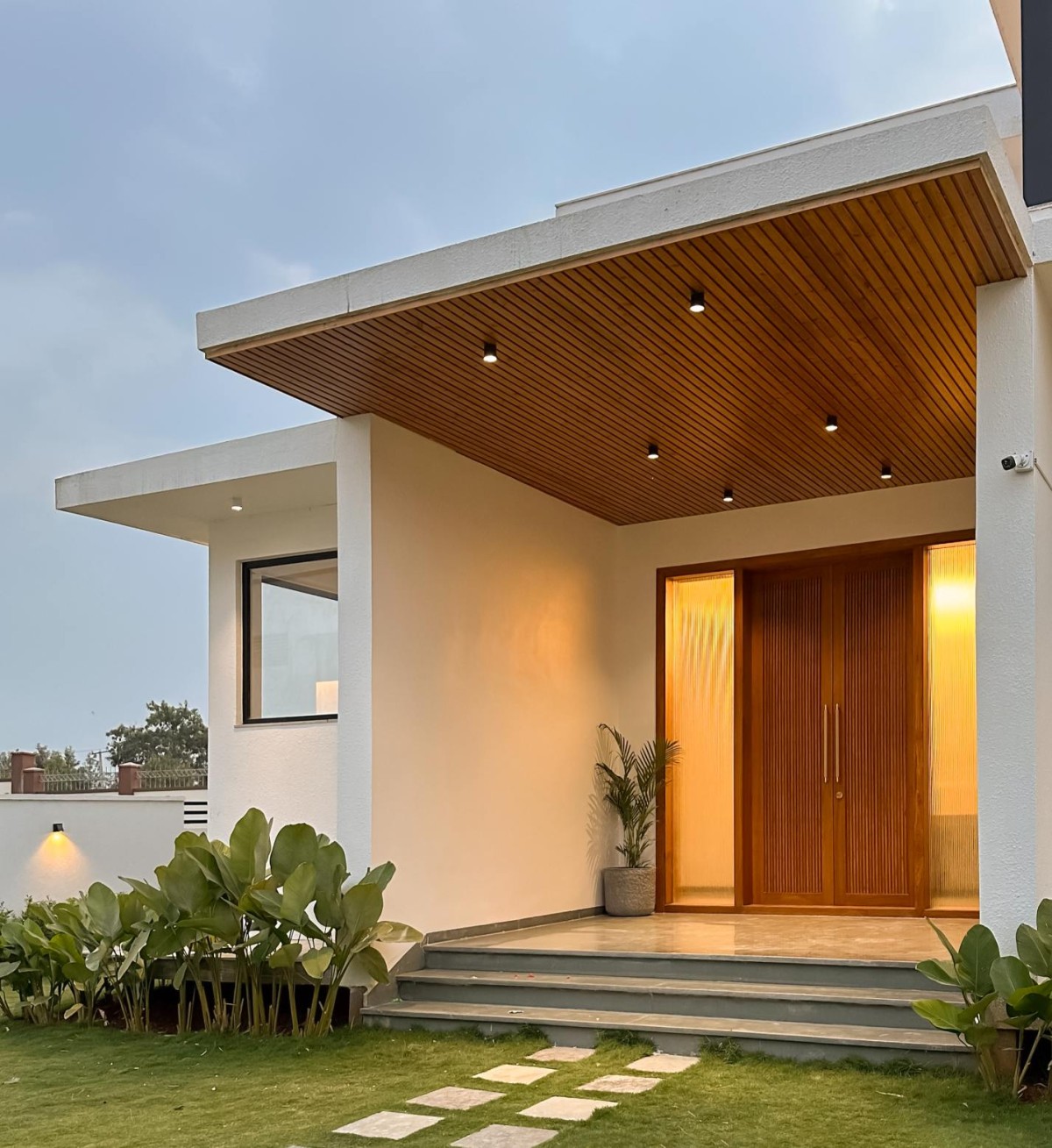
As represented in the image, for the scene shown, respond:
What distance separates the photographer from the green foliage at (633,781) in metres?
10.2

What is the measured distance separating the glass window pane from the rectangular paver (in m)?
4.04


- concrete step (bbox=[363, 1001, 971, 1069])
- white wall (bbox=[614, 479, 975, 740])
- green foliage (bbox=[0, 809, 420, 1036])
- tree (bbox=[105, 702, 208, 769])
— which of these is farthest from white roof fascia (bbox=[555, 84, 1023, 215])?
tree (bbox=[105, 702, 208, 769])

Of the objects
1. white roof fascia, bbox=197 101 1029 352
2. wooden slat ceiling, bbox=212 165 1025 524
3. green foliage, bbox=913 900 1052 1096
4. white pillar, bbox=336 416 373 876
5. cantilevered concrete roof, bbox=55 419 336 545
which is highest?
white roof fascia, bbox=197 101 1029 352

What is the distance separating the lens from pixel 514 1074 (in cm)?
585

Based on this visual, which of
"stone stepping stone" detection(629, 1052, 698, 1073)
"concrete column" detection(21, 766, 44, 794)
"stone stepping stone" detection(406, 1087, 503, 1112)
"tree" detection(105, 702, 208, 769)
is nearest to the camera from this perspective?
"stone stepping stone" detection(406, 1087, 503, 1112)

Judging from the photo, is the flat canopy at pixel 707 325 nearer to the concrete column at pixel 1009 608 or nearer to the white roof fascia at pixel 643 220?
the white roof fascia at pixel 643 220

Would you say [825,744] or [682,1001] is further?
[825,744]

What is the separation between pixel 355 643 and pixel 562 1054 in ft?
8.28

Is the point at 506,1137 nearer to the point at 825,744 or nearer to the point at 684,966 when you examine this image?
the point at 684,966

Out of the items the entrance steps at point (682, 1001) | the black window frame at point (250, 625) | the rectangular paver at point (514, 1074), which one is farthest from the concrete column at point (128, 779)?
the rectangular paver at point (514, 1074)

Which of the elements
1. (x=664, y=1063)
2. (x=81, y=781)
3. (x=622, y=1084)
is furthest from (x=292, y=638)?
(x=81, y=781)

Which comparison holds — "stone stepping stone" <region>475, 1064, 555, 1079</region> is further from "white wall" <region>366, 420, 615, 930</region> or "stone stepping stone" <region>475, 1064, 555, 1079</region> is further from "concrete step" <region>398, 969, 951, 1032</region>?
"white wall" <region>366, 420, 615, 930</region>

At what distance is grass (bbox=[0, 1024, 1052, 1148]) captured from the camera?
16.0 ft

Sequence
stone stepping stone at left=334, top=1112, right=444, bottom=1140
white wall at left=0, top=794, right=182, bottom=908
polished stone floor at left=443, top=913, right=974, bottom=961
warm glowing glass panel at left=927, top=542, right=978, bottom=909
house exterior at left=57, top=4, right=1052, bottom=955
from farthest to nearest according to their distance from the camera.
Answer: white wall at left=0, top=794, right=182, bottom=908 → warm glowing glass panel at left=927, top=542, right=978, bottom=909 → polished stone floor at left=443, top=913, right=974, bottom=961 → house exterior at left=57, top=4, right=1052, bottom=955 → stone stepping stone at left=334, top=1112, right=444, bottom=1140
